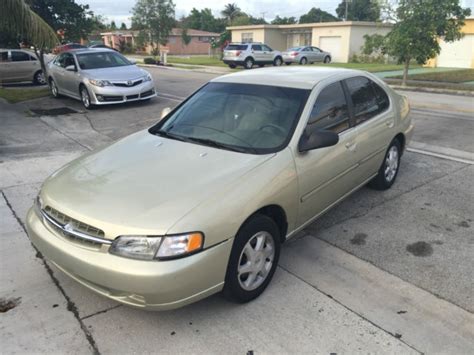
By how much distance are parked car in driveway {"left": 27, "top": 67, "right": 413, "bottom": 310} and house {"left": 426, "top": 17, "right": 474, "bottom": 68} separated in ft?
93.5

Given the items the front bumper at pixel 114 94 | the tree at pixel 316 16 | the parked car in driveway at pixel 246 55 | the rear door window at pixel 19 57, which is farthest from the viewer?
the tree at pixel 316 16

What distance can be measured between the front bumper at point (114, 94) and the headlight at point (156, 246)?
974 cm

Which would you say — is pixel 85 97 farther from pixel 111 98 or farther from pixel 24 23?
pixel 24 23

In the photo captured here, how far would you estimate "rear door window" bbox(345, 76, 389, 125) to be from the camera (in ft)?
14.9

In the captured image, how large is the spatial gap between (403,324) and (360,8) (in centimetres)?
9264

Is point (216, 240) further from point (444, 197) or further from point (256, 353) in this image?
point (444, 197)

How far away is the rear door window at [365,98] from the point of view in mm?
4529

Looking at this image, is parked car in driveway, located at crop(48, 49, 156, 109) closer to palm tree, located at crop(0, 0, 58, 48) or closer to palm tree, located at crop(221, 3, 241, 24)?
palm tree, located at crop(0, 0, 58, 48)

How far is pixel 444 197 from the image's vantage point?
210 inches

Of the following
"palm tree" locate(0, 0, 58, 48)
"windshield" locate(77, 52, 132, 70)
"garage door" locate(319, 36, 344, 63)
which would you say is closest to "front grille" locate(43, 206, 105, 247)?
"palm tree" locate(0, 0, 58, 48)

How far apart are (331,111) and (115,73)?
30.6 feet

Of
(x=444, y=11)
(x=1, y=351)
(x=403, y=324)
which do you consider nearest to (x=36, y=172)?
(x=1, y=351)

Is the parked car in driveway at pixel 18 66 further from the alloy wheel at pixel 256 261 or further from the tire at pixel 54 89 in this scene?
the alloy wheel at pixel 256 261

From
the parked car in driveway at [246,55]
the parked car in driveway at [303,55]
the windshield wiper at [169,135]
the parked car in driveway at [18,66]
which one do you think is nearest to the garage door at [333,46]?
the parked car in driveway at [303,55]
